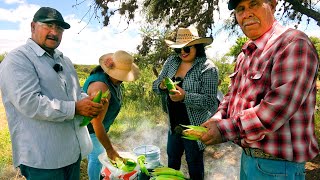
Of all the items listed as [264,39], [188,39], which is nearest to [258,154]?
[264,39]

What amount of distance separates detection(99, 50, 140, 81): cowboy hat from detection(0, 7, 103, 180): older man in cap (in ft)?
1.64

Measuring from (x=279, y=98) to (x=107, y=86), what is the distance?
1763mm

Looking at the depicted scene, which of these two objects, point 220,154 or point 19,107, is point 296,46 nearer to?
point 19,107

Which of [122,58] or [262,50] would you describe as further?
[122,58]

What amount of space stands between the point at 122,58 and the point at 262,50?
1656 millimetres

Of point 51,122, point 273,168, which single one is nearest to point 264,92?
point 273,168

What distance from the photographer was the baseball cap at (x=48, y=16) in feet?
7.70

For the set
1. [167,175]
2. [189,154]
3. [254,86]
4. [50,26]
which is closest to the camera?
[254,86]

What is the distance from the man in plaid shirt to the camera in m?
1.46

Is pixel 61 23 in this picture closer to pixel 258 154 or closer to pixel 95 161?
pixel 95 161

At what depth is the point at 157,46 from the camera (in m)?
7.71

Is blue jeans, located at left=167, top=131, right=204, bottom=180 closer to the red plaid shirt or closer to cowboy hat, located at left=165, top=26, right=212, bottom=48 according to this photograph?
cowboy hat, located at left=165, top=26, right=212, bottom=48

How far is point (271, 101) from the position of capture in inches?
58.5

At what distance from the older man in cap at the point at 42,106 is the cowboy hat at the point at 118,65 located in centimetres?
50
